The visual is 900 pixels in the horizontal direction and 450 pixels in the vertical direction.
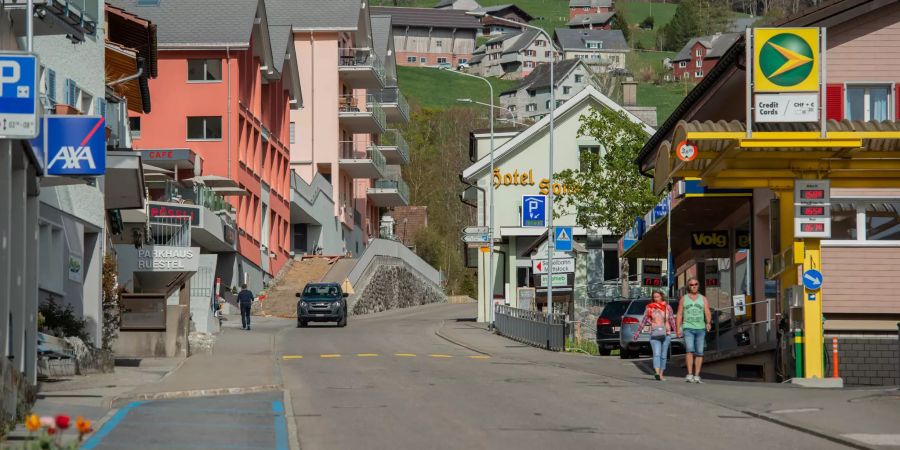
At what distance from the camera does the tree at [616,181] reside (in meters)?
52.9

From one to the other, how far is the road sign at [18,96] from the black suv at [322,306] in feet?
116

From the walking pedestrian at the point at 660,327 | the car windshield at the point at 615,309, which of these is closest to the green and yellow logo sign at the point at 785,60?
the walking pedestrian at the point at 660,327

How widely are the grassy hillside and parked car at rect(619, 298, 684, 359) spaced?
13225 centimetres

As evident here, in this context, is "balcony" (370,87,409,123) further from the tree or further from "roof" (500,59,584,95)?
"roof" (500,59,584,95)

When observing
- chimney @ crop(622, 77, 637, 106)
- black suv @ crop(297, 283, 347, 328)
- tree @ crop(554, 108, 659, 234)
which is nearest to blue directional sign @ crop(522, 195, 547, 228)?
tree @ crop(554, 108, 659, 234)

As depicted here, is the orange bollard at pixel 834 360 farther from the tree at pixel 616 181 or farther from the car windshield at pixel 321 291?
the car windshield at pixel 321 291

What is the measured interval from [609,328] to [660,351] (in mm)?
11719

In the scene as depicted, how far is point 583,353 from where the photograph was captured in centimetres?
3684

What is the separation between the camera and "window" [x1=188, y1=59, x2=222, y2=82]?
207ft

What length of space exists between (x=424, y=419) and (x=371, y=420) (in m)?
0.63

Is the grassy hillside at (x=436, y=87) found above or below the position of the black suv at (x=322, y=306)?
above

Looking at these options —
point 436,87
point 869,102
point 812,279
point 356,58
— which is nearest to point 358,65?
point 356,58

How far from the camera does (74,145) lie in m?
20.5

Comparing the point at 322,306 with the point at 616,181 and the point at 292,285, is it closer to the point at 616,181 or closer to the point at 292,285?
the point at 616,181
